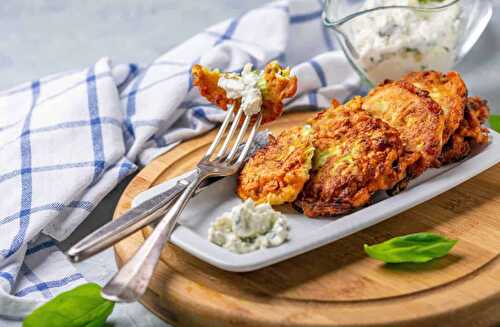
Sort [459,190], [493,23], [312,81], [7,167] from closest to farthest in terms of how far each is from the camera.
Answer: [459,190], [7,167], [312,81], [493,23]

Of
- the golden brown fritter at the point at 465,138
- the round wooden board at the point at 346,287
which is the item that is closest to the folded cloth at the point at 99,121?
the round wooden board at the point at 346,287

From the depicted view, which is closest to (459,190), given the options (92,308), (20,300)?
(92,308)

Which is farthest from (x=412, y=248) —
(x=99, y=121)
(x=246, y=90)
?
(x=99, y=121)

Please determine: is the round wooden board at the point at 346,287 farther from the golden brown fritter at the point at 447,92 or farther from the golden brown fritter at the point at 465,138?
the golden brown fritter at the point at 447,92

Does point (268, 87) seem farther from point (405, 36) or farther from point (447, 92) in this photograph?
point (405, 36)

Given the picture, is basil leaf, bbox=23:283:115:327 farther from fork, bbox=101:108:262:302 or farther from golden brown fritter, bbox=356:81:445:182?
golden brown fritter, bbox=356:81:445:182

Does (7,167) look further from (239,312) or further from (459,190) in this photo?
(459,190)
